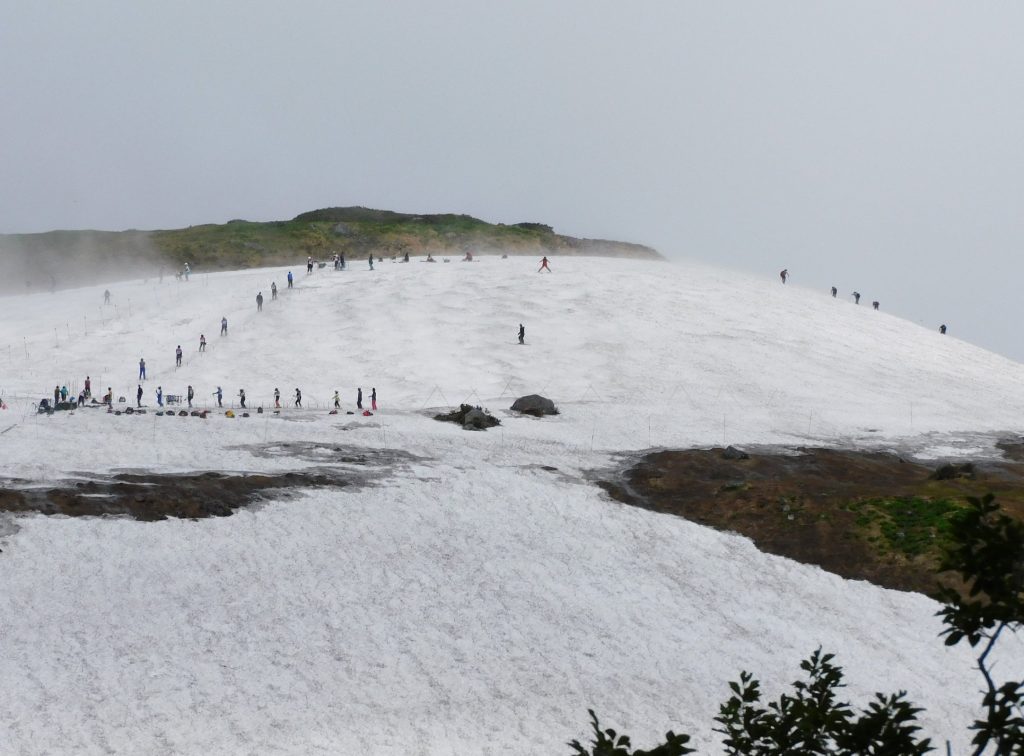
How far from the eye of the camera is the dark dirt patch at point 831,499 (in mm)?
32250

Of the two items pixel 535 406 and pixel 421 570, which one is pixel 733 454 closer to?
pixel 535 406

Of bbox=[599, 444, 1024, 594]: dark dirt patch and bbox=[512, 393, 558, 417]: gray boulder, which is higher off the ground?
bbox=[512, 393, 558, 417]: gray boulder

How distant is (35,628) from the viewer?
81.0ft

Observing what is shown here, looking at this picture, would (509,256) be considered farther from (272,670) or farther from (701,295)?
(272,670)

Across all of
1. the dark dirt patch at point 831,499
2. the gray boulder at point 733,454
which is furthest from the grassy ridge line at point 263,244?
the dark dirt patch at point 831,499

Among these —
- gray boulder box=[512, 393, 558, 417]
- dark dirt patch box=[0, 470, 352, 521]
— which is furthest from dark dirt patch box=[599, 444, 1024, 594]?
dark dirt patch box=[0, 470, 352, 521]

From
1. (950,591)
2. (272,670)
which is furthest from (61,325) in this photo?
(950,591)

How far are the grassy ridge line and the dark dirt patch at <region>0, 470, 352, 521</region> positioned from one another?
6675cm

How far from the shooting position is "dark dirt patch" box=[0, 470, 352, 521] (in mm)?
33250

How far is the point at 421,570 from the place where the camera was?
99.6 feet

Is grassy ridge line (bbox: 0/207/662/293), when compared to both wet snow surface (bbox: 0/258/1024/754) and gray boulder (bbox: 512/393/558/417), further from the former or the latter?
gray boulder (bbox: 512/393/558/417)

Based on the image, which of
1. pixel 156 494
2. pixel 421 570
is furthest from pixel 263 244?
pixel 421 570

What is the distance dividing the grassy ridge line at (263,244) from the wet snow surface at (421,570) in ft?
118

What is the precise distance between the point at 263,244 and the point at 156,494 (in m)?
77.1
